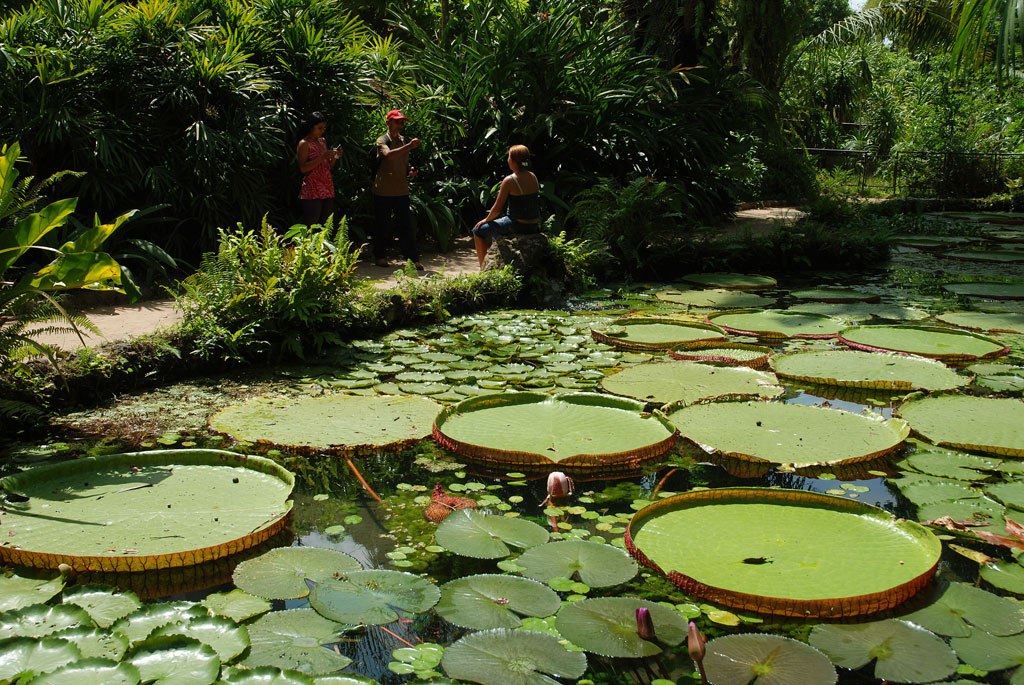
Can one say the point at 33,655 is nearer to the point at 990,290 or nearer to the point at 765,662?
the point at 765,662

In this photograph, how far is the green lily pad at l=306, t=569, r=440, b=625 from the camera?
2.10 metres

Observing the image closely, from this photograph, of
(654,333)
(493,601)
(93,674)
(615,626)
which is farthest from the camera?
(654,333)

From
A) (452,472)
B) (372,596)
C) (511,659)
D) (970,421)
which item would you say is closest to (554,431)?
(452,472)

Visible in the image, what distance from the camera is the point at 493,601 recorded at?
2172 mm

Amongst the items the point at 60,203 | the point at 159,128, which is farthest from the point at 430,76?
the point at 60,203

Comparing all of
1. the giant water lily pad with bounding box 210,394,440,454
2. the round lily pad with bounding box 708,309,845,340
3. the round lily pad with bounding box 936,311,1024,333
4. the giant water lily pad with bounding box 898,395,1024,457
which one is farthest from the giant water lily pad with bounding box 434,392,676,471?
the round lily pad with bounding box 936,311,1024,333

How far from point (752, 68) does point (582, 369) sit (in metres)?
10.4

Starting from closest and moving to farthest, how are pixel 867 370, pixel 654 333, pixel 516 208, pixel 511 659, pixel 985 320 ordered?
1. pixel 511 659
2. pixel 867 370
3. pixel 654 333
4. pixel 985 320
5. pixel 516 208

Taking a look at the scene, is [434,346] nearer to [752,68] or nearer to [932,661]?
[932,661]

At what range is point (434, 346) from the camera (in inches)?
199

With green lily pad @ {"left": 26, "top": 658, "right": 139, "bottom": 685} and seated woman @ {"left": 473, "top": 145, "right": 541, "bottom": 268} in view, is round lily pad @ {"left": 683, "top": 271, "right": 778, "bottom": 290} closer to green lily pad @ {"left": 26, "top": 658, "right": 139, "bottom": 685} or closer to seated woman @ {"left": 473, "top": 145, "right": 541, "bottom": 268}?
seated woman @ {"left": 473, "top": 145, "right": 541, "bottom": 268}

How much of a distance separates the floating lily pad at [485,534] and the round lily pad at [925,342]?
3066 millimetres

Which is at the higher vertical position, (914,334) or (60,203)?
(60,203)

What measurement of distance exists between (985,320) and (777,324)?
4.98 feet
